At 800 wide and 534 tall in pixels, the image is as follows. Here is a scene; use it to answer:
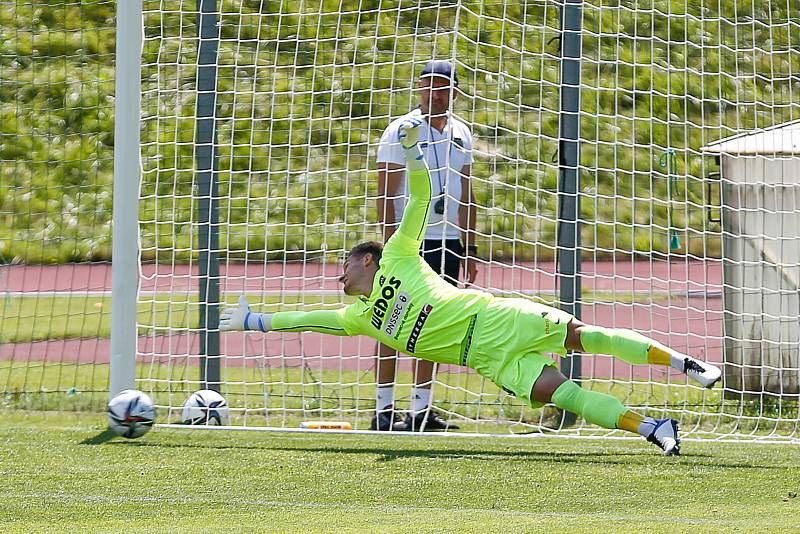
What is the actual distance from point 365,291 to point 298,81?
12.5 feet

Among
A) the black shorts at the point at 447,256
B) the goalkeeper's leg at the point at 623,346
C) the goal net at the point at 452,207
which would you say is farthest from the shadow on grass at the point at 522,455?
the black shorts at the point at 447,256

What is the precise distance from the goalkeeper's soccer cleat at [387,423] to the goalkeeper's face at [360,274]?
843mm

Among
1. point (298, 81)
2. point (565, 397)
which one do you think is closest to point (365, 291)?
point (565, 397)

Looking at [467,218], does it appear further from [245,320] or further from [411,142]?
[245,320]

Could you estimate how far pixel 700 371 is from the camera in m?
5.63

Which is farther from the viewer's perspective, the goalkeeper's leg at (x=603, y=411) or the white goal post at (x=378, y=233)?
the white goal post at (x=378, y=233)

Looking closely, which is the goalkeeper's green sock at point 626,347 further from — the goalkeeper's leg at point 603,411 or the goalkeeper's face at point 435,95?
the goalkeeper's face at point 435,95

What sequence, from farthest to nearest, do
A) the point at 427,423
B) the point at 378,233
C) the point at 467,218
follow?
1. the point at 378,233
2. the point at 467,218
3. the point at 427,423

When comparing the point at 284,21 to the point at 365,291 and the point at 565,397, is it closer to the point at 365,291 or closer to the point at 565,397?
the point at 365,291

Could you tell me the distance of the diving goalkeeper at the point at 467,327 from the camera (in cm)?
569

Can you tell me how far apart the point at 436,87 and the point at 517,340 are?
1651 millimetres

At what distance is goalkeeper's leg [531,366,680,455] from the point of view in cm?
547

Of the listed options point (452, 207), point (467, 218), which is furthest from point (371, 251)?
point (467, 218)

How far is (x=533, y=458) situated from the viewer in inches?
226
